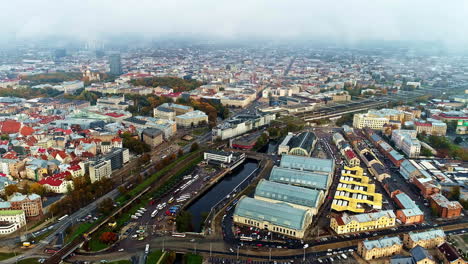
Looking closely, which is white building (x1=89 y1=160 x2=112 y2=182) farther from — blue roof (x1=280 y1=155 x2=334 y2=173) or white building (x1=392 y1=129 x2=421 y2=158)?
white building (x1=392 y1=129 x2=421 y2=158)

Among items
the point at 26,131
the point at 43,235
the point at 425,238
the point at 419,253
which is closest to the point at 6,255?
the point at 43,235

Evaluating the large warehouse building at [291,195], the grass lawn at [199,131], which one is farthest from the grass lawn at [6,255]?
the grass lawn at [199,131]

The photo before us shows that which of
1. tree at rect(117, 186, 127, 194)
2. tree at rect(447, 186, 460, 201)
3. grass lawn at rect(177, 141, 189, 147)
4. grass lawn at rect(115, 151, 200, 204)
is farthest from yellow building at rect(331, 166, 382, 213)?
grass lawn at rect(177, 141, 189, 147)

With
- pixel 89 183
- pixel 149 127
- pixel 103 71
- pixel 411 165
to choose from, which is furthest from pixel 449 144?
pixel 103 71

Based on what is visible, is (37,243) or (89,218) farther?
(89,218)

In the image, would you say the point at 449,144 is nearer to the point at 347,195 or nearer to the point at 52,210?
the point at 347,195

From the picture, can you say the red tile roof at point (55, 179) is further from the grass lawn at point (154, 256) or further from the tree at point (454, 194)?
the tree at point (454, 194)
